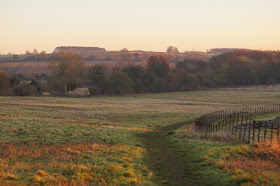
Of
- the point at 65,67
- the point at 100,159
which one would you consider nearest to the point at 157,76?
the point at 65,67

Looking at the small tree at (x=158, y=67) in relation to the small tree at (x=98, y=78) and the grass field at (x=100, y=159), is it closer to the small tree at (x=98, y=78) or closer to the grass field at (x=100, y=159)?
the small tree at (x=98, y=78)

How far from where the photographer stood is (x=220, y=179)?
13914 mm

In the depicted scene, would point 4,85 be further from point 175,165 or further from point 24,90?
point 175,165

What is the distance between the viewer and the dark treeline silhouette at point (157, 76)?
96.2m

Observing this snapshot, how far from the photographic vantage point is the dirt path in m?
14.2

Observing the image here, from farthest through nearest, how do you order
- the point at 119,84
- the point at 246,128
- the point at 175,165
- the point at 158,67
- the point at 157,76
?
the point at 158,67 < the point at 157,76 < the point at 119,84 < the point at 246,128 < the point at 175,165

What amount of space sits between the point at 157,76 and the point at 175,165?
352 ft

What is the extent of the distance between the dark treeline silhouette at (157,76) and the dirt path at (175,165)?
76.2 meters

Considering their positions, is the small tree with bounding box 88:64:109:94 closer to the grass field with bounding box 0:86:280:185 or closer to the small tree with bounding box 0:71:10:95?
the small tree with bounding box 0:71:10:95

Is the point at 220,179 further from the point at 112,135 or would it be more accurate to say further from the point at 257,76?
the point at 257,76

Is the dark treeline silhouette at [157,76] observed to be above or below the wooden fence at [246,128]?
above

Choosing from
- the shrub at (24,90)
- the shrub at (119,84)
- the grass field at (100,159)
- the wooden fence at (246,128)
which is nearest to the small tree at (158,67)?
the shrub at (119,84)

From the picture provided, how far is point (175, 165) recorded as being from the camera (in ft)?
55.9

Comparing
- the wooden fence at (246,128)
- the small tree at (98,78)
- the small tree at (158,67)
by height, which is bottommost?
the wooden fence at (246,128)
